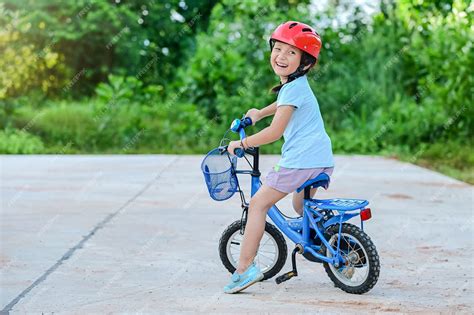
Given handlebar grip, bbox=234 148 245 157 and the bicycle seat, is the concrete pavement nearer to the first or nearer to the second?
the bicycle seat

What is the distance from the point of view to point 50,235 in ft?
24.3

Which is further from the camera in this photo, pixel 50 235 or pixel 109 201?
pixel 109 201

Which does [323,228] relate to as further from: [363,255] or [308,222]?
[363,255]

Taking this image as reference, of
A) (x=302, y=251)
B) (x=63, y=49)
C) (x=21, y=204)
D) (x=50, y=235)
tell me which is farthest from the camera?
(x=63, y=49)

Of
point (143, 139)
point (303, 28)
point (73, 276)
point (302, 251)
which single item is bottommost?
point (143, 139)

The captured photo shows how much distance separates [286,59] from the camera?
17.6ft

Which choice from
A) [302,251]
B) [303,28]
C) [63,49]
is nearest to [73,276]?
[302,251]

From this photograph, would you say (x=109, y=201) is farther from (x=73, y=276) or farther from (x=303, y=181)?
(x=303, y=181)

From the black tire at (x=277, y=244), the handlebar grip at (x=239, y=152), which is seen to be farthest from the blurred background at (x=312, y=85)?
the handlebar grip at (x=239, y=152)

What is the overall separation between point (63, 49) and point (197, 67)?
659cm

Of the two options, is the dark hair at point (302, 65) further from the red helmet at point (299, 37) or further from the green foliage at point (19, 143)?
the green foliage at point (19, 143)

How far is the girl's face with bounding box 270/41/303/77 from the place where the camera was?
5355 mm

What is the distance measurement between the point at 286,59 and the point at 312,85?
11.2 meters

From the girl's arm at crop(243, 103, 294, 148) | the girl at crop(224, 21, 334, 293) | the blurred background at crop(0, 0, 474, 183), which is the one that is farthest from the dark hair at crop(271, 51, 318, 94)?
the blurred background at crop(0, 0, 474, 183)
